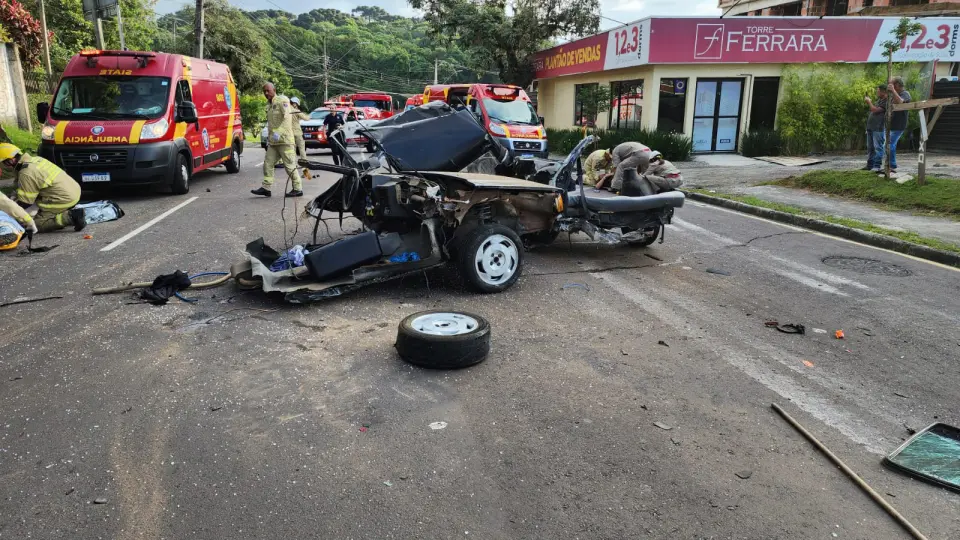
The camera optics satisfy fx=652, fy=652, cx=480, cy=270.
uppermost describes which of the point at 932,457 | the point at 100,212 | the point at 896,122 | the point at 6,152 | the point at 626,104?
the point at 626,104

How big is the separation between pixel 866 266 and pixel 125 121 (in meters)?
11.7

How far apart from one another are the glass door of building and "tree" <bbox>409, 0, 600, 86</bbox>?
36.0 ft

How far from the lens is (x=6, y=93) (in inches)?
843

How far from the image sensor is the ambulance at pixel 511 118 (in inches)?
678

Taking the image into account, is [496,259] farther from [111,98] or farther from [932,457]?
[111,98]

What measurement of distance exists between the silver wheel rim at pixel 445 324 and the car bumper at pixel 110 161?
8800mm

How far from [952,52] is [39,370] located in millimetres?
25263

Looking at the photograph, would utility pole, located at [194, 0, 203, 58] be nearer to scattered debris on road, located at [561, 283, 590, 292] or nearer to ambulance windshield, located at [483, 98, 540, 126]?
ambulance windshield, located at [483, 98, 540, 126]

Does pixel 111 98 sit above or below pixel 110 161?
above

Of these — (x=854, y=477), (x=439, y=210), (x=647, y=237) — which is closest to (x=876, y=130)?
(x=647, y=237)

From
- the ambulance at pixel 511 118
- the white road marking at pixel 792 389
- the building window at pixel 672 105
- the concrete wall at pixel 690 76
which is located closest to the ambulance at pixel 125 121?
the ambulance at pixel 511 118

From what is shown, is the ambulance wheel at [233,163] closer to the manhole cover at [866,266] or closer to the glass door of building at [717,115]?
the manhole cover at [866,266]

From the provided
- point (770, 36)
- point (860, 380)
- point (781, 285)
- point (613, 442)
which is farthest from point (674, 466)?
point (770, 36)

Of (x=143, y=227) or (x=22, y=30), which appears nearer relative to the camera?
(x=143, y=227)
